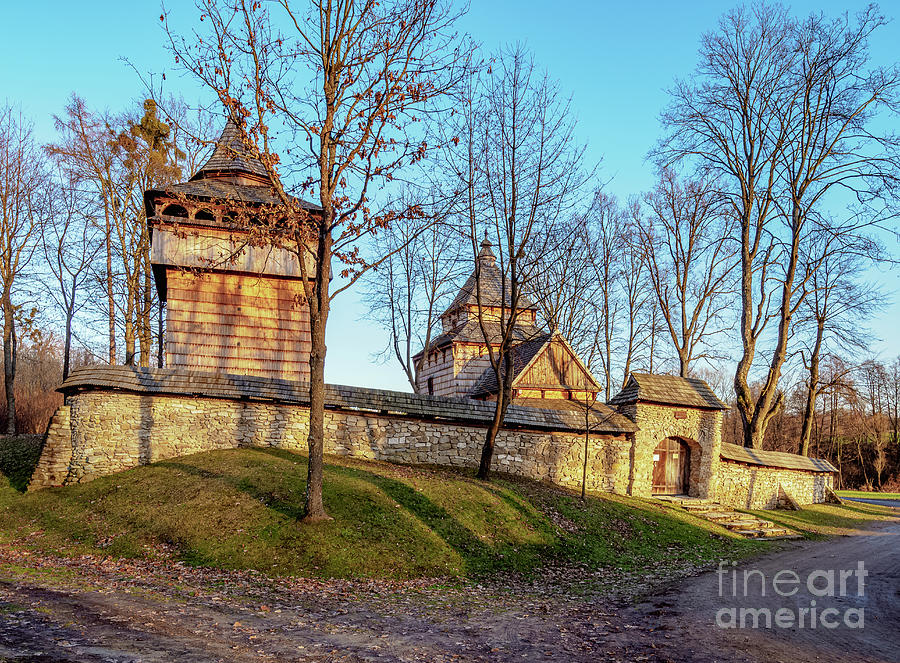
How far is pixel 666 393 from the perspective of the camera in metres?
20.1

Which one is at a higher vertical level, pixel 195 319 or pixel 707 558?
pixel 195 319

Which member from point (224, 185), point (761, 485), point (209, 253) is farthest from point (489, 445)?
point (224, 185)

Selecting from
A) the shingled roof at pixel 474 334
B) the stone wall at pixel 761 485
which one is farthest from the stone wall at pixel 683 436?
the shingled roof at pixel 474 334

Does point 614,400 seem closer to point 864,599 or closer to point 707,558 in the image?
point 707,558

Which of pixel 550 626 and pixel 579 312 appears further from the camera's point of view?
pixel 579 312

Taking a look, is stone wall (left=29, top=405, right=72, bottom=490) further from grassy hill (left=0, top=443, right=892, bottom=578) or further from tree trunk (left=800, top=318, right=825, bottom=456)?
tree trunk (left=800, top=318, right=825, bottom=456)

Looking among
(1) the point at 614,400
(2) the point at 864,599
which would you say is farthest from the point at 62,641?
(1) the point at 614,400

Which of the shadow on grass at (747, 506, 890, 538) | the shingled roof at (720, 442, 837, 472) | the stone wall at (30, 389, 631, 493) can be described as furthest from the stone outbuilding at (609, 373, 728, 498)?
the shadow on grass at (747, 506, 890, 538)

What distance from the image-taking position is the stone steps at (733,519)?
54.9 feet

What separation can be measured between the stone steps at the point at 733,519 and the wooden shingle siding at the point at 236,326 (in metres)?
12.6

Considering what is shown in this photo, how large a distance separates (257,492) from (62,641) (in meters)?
6.80

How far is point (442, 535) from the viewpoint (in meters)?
11.7

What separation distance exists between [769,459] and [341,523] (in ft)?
55.9

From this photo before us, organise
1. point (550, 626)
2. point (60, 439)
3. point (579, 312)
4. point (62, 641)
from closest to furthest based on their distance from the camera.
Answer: point (62, 641)
point (550, 626)
point (60, 439)
point (579, 312)
